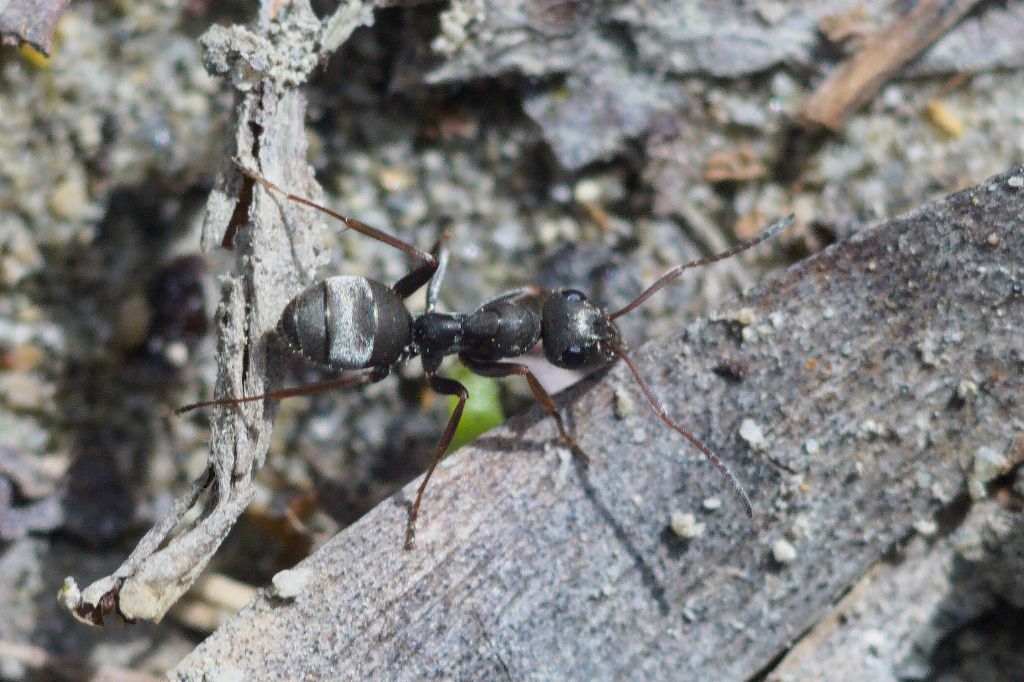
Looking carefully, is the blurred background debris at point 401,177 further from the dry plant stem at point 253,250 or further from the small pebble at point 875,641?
the small pebble at point 875,641

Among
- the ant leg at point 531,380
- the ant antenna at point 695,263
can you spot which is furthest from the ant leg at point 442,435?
the ant antenna at point 695,263

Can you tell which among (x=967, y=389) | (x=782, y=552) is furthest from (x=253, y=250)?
(x=967, y=389)

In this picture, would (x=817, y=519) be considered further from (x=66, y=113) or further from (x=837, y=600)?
Answer: (x=66, y=113)

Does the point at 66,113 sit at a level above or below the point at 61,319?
above

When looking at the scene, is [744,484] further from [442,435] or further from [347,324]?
[347,324]

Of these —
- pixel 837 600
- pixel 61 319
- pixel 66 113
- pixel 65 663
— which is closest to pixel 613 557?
pixel 837 600

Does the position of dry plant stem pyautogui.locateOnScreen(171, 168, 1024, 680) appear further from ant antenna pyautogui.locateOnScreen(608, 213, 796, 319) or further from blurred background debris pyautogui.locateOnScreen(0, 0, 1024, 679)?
blurred background debris pyautogui.locateOnScreen(0, 0, 1024, 679)
